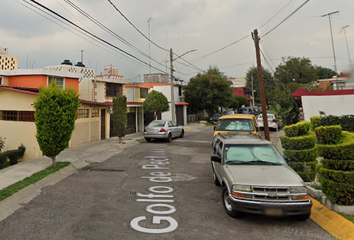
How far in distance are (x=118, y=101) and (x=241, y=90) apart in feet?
177

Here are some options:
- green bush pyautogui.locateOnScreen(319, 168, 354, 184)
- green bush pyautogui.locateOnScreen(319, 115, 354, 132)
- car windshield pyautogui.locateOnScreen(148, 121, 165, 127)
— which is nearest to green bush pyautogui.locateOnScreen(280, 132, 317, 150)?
green bush pyautogui.locateOnScreen(319, 168, 354, 184)

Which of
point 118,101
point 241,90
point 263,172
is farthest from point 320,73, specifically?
point 263,172

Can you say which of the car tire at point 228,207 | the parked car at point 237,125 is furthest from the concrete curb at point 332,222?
the parked car at point 237,125

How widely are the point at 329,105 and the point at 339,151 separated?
31.9ft

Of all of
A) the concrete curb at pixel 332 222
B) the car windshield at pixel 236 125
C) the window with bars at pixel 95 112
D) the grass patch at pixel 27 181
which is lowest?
the concrete curb at pixel 332 222

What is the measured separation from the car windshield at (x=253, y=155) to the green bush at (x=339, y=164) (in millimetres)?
862

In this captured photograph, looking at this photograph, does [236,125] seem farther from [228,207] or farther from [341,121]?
[341,121]

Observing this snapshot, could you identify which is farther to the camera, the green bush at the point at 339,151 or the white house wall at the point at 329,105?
the white house wall at the point at 329,105

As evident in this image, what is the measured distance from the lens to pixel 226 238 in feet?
11.6

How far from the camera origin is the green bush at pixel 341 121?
10.8 meters

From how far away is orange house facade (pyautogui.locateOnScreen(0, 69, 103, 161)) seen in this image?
12125 mm

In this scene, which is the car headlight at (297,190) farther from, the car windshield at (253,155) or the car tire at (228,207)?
the car tire at (228,207)

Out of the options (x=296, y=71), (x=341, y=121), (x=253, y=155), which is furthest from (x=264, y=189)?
(x=296, y=71)

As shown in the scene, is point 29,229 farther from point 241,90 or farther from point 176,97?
point 241,90
